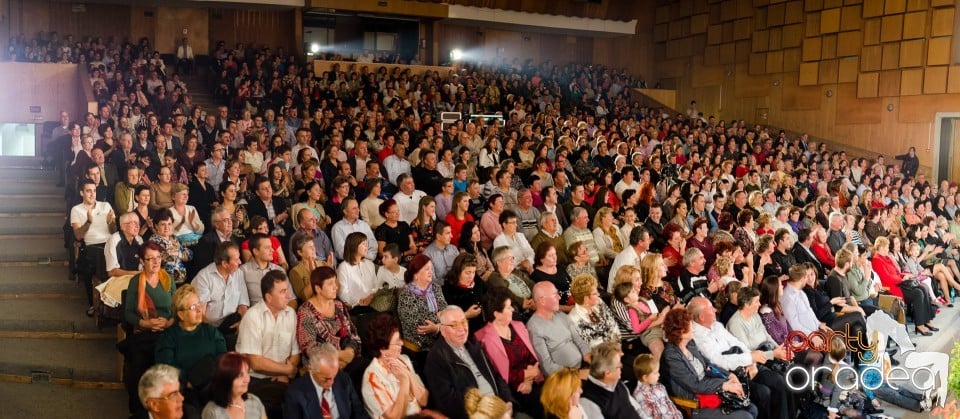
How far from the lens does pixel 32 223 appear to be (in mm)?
5977

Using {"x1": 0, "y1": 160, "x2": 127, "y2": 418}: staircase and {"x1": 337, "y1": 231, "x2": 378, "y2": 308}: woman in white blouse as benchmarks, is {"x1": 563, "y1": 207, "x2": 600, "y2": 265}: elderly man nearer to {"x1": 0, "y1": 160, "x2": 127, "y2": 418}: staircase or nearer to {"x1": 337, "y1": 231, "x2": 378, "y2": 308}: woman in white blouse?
{"x1": 337, "y1": 231, "x2": 378, "y2": 308}: woman in white blouse

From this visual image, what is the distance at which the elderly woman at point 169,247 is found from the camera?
4.27 meters

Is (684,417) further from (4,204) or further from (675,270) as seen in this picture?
(4,204)

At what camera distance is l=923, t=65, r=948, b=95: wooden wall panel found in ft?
40.4

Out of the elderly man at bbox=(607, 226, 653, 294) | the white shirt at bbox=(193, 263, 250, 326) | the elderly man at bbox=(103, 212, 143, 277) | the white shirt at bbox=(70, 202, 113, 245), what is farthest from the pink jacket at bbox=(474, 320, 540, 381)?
the white shirt at bbox=(70, 202, 113, 245)

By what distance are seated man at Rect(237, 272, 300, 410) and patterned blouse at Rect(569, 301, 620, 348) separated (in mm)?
1410

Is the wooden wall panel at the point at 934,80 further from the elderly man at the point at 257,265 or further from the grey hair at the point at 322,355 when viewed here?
the grey hair at the point at 322,355

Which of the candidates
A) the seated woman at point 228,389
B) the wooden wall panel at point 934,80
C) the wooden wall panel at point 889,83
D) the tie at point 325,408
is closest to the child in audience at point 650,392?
the tie at point 325,408

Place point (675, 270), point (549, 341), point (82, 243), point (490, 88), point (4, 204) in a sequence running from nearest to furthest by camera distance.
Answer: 1. point (549, 341)
2. point (82, 243)
3. point (675, 270)
4. point (4, 204)
5. point (490, 88)

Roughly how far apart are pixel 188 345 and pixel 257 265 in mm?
838

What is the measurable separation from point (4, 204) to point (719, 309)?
5.29 metres

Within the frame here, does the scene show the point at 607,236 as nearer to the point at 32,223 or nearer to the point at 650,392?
the point at 650,392

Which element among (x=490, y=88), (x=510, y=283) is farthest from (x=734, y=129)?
(x=510, y=283)

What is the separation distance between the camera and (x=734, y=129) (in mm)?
12711
